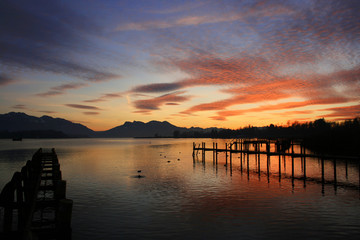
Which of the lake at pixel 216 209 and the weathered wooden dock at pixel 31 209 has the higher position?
the weathered wooden dock at pixel 31 209

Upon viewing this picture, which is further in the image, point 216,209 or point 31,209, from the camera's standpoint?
point 216,209

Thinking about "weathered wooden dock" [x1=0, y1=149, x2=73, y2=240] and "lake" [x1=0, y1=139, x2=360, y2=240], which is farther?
"lake" [x1=0, y1=139, x2=360, y2=240]

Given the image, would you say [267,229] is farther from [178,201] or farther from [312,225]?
[178,201]

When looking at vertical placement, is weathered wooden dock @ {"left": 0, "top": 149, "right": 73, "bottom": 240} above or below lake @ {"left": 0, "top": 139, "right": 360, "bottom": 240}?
above

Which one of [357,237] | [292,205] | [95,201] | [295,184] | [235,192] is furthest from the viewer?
[295,184]

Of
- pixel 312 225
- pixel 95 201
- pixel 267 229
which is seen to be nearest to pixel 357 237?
pixel 312 225

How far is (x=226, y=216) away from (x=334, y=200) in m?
11.2

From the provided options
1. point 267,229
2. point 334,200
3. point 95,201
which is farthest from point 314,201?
point 95,201

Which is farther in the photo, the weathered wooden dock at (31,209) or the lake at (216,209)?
the lake at (216,209)

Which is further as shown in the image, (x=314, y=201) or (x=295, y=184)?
(x=295, y=184)

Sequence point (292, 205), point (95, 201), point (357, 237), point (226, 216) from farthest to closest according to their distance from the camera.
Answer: point (95, 201)
point (292, 205)
point (226, 216)
point (357, 237)

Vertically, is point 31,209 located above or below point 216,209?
above

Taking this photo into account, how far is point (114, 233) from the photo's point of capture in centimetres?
1590

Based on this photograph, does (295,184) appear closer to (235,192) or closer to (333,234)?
(235,192)
